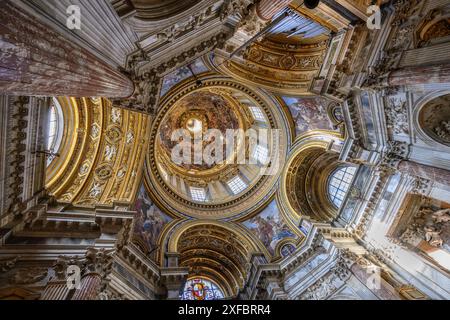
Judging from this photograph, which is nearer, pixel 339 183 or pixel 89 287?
pixel 89 287

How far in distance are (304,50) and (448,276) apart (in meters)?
11.3

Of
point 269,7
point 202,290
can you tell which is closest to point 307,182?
point 202,290

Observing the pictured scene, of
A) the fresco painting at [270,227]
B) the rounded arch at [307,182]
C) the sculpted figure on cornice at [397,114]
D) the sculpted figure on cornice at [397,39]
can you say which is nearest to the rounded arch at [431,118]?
the sculpted figure on cornice at [397,114]

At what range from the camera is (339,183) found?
1479cm

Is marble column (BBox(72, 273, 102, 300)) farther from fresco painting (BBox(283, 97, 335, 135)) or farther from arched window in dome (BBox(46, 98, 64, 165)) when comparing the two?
fresco painting (BBox(283, 97, 335, 135))

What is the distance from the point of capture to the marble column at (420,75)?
734cm

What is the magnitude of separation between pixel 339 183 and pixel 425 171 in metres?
6.13

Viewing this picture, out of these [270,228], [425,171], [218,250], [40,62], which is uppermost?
[40,62]

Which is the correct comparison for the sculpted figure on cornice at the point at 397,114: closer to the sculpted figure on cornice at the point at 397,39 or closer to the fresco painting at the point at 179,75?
the sculpted figure on cornice at the point at 397,39

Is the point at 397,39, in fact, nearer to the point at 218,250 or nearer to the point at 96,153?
the point at 96,153

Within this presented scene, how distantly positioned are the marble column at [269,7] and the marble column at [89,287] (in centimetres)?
928

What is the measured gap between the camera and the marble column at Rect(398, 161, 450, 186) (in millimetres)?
8216

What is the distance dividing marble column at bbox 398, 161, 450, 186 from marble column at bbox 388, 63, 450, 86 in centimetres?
294
